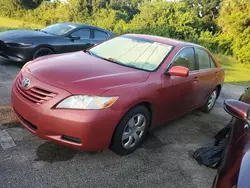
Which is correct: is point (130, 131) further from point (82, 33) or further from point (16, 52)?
point (82, 33)

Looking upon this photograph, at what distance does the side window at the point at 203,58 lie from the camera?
16.6 feet

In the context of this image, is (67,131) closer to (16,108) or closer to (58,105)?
(58,105)

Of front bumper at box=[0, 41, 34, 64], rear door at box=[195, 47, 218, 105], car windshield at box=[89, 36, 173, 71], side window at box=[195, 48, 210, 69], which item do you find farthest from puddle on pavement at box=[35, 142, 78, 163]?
front bumper at box=[0, 41, 34, 64]

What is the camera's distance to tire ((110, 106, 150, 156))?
3.34 metres

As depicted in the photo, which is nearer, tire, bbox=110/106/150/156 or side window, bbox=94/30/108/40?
tire, bbox=110/106/150/156

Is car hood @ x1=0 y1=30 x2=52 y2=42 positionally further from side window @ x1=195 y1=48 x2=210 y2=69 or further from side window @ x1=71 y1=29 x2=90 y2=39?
side window @ x1=195 y1=48 x2=210 y2=69

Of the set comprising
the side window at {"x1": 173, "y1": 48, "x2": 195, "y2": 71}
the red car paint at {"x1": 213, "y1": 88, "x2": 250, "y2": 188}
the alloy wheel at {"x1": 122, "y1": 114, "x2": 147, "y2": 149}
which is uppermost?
the side window at {"x1": 173, "y1": 48, "x2": 195, "y2": 71}

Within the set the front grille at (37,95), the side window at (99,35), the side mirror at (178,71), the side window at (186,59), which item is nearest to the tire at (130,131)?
the side mirror at (178,71)

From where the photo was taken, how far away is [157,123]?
13.4 feet

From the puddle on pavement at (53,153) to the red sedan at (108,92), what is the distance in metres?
0.33

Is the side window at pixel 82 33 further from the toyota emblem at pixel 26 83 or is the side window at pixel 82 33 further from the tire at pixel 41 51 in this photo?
the toyota emblem at pixel 26 83

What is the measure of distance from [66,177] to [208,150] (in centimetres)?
202

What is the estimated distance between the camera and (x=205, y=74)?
16.8 ft

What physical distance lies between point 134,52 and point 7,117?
2.23 m
